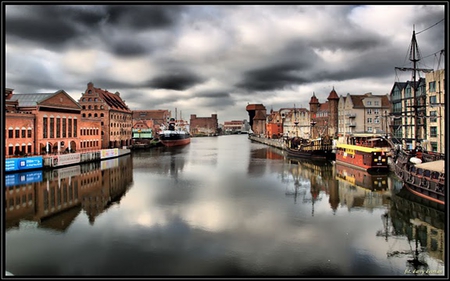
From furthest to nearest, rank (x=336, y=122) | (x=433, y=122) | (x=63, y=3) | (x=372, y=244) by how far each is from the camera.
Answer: (x=336, y=122), (x=433, y=122), (x=372, y=244), (x=63, y=3)

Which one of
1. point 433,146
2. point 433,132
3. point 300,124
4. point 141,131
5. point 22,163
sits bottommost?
point 22,163

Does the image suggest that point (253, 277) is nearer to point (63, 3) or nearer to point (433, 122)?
point (63, 3)

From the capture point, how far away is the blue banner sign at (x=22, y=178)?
108ft

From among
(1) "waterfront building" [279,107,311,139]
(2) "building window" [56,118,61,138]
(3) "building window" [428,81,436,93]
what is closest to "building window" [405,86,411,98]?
(3) "building window" [428,81,436,93]

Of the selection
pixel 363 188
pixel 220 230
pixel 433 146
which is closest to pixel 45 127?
pixel 220 230

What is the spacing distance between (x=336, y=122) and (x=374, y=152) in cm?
4049

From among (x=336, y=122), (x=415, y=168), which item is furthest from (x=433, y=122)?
(x=336, y=122)

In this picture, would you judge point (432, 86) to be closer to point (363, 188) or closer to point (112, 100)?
point (363, 188)

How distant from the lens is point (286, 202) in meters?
25.9

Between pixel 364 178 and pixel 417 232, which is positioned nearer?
pixel 417 232

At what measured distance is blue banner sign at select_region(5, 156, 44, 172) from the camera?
123ft

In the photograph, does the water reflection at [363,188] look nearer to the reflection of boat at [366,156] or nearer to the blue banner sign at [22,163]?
the reflection of boat at [366,156]

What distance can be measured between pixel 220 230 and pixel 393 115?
39.8 m

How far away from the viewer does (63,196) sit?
28344mm
